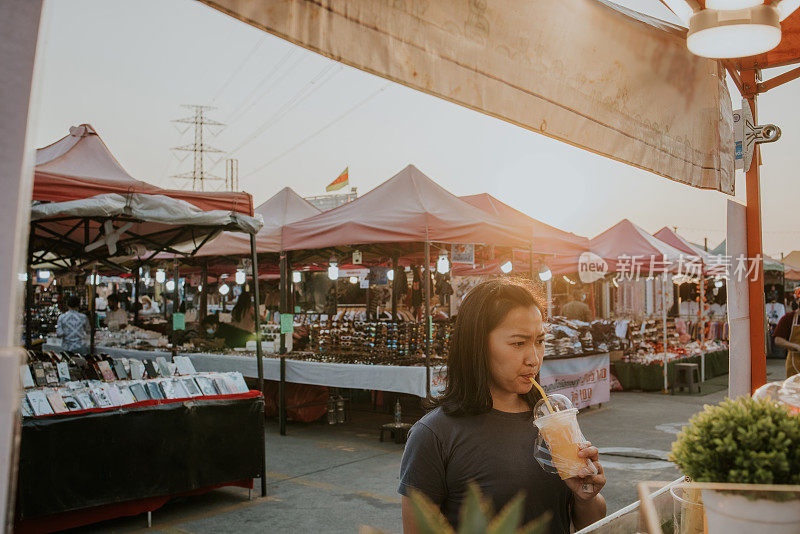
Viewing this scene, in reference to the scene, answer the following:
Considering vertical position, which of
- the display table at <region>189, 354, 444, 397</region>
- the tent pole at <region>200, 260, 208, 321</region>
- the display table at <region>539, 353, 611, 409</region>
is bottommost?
the display table at <region>539, 353, 611, 409</region>

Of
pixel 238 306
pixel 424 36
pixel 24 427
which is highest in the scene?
pixel 424 36

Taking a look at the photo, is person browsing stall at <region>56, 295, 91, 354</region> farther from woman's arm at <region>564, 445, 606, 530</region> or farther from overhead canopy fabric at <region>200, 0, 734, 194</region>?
woman's arm at <region>564, 445, 606, 530</region>

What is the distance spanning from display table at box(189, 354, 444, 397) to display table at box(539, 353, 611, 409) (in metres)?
2.05

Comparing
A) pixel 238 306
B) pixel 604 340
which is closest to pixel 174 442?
pixel 238 306

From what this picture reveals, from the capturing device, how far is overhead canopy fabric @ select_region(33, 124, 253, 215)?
16.9 ft

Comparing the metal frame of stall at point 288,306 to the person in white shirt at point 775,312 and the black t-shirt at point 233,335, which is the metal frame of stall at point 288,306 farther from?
the person in white shirt at point 775,312

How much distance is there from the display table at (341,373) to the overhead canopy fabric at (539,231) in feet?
11.2

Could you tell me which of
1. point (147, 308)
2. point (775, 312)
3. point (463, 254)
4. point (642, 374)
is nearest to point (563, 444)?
point (463, 254)

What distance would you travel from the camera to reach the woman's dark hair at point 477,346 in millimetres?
1962

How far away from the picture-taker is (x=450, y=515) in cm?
191

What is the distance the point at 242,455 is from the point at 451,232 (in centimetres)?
369

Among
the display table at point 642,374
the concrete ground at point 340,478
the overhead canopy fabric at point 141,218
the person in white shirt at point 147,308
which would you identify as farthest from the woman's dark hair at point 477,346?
the person in white shirt at point 147,308

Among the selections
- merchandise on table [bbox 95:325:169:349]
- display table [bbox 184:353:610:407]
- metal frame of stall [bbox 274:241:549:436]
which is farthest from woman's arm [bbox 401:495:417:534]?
merchandise on table [bbox 95:325:169:349]

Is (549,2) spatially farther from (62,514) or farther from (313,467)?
(313,467)
